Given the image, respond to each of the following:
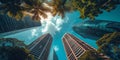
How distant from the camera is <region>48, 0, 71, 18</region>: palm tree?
2151 centimetres

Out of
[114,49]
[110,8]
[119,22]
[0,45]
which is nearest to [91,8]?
[110,8]

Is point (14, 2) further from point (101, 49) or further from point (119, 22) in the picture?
point (119, 22)

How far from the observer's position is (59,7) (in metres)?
22.3

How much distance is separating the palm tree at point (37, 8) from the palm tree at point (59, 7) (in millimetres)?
1149

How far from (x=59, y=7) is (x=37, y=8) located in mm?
2823

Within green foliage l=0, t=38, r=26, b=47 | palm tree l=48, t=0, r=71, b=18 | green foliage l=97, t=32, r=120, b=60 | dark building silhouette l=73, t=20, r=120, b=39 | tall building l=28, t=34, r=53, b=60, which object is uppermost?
palm tree l=48, t=0, r=71, b=18

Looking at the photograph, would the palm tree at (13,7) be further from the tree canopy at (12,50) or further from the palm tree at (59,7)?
the tree canopy at (12,50)

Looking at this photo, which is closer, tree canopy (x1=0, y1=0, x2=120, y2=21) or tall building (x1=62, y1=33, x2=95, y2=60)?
tree canopy (x1=0, y1=0, x2=120, y2=21)

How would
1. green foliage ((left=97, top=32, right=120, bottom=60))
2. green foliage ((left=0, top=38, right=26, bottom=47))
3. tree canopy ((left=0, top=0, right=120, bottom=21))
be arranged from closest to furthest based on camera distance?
1. tree canopy ((left=0, top=0, right=120, bottom=21))
2. green foliage ((left=0, top=38, right=26, bottom=47))
3. green foliage ((left=97, top=32, right=120, bottom=60))

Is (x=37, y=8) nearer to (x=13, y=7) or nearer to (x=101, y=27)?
(x=13, y=7)

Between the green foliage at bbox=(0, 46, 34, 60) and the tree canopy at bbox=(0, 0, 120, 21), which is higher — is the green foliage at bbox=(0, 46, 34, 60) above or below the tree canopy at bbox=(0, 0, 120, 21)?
below

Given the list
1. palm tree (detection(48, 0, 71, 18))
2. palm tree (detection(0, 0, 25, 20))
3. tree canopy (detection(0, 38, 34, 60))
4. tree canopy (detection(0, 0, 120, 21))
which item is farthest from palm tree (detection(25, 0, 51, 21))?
tree canopy (detection(0, 38, 34, 60))

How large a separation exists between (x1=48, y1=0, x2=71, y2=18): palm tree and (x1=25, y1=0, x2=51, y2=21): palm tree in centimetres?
115

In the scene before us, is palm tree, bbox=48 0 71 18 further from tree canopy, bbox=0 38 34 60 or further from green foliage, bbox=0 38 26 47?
green foliage, bbox=0 38 26 47
